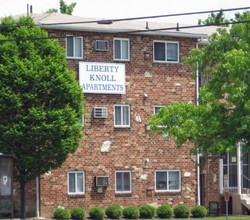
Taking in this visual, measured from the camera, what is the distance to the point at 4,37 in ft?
156

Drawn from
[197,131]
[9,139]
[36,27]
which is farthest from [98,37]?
[197,131]

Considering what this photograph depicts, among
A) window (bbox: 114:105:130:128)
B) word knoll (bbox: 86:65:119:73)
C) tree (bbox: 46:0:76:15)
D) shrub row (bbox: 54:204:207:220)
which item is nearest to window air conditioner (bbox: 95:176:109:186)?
shrub row (bbox: 54:204:207:220)

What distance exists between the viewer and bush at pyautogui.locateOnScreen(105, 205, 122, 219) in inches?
2008

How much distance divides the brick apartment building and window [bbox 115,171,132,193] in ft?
0.16

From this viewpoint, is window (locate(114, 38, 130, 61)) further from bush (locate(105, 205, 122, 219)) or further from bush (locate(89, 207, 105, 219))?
bush (locate(89, 207, 105, 219))

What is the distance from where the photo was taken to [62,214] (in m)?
49.8

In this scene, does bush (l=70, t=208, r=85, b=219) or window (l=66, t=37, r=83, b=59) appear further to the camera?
window (l=66, t=37, r=83, b=59)

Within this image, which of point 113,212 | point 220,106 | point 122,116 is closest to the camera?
point 220,106

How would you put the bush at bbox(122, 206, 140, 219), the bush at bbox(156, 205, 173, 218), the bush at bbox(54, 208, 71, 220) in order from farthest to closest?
the bush at bbox(156, 205, 173, 218) → the bush at bbox(122, 206, 140, 219) → the bush at bbox(54, 208, 71, 220)

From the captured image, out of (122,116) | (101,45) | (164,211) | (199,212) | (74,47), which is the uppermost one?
(101,45)

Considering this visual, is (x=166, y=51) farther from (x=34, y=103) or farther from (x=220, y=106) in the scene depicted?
(x=220, y=106)

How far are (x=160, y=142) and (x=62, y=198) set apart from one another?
635cm

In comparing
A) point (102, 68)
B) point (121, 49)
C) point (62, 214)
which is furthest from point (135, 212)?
point (121, 49)

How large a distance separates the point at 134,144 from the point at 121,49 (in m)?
4.83
